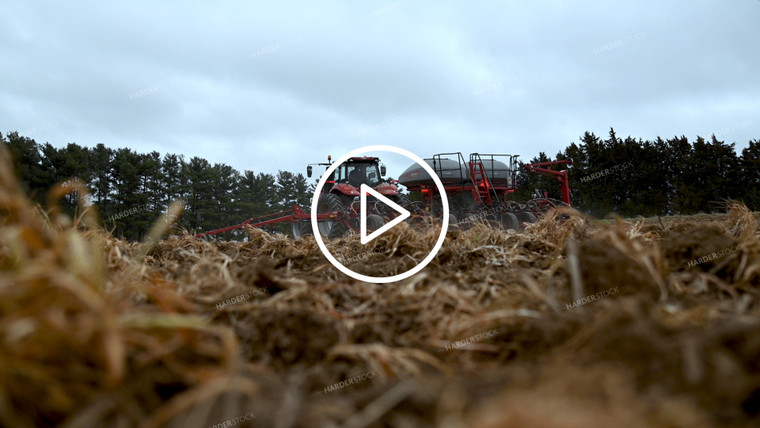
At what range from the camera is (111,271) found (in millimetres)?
1560

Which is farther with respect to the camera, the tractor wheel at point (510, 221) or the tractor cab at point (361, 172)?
the tractor cab at point (361, 172)

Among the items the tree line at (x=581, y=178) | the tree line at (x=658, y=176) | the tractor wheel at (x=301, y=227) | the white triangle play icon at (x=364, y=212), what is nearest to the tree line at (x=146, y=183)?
the tree line at (x=581, y=178)

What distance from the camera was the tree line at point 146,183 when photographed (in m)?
29.4

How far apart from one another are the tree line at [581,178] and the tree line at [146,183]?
0.26ft

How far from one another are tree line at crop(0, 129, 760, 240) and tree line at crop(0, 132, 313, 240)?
0.08m

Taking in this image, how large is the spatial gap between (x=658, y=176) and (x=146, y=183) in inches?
1584

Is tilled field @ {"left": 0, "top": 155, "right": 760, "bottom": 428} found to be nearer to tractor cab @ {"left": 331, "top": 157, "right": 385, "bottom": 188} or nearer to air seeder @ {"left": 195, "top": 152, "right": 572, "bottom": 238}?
air seeder @ {"left": 195, "top": 152, "right": 572, "bottom": 238}

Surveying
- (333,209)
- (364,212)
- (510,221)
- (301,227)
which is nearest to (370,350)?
(364,212)

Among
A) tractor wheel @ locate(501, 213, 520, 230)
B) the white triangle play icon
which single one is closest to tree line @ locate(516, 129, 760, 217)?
tractor wheel @ locate(501, 213, 520, 230)

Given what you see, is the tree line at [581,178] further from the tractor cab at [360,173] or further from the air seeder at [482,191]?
the tractor cab at [360,173]

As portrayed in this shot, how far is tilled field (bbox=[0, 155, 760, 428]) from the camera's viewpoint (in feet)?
1.99

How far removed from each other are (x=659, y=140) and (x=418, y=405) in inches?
1448

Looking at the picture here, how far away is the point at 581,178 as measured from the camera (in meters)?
33.1

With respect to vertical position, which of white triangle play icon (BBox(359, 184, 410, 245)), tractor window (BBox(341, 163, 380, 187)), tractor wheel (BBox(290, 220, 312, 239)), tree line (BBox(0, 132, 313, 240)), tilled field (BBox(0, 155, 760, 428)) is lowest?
tilled field (BBox(0, 155, 760, 428))
